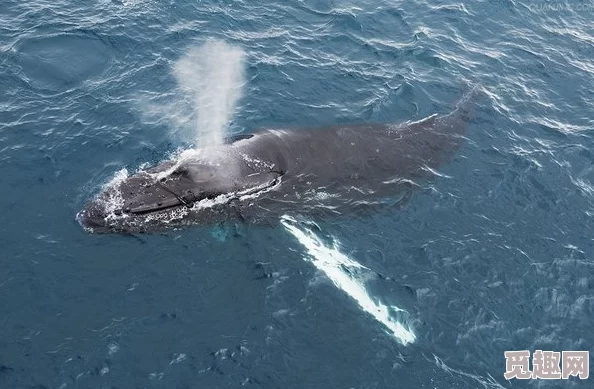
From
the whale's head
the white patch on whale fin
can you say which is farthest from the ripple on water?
the white patch on whale fin

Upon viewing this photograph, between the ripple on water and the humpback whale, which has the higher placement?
the ripple on water

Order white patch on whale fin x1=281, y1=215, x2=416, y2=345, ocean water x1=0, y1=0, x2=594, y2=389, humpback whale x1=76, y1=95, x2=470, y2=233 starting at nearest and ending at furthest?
1. ocean water x1=0, y1=0, x2=594, y2=389
2. white patch on whale fin x1=281, y1=215, x2=416, y2=345
3. humpback whale x1=76, y1=95, x2=470, y2=233

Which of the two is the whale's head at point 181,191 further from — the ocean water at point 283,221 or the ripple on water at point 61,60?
the ripple on water at point 61,60

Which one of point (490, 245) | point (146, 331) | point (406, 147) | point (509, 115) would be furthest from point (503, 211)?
point (146, 331)

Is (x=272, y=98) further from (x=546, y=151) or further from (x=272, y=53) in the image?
(x=546, y=151)

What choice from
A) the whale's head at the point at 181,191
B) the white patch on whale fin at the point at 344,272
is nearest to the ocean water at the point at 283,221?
the white patch on whale fin at the point at 344,272

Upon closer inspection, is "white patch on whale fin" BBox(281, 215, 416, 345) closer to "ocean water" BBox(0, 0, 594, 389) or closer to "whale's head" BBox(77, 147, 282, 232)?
"ocean water" BBox(0, 0, 594, 389)

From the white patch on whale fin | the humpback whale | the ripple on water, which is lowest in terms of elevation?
the white patch on whale fin

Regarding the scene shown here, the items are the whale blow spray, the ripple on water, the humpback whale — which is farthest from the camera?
the ripple on water
